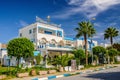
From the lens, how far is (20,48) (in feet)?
86.6

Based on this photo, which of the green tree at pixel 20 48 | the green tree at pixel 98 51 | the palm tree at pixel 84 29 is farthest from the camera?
the green tree at pixel 98 51

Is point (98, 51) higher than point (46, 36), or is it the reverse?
point (46, 36)

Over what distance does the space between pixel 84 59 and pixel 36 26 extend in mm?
17271

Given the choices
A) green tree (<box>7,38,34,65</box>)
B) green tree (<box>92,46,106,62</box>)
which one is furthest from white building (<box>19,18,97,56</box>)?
green tree (<box>7,38,34,65</box>)

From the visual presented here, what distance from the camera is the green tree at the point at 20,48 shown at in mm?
26359

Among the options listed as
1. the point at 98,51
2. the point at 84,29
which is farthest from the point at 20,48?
the point at 98,51

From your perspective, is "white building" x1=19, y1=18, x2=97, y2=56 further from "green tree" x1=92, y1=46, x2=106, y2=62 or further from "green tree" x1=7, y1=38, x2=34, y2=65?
"green tree" x1=7, y1=38, x2=34, y2=65

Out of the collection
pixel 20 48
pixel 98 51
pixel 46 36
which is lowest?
pixel 98 51

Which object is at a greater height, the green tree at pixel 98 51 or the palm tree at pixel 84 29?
the palm tree at pixel 84 29

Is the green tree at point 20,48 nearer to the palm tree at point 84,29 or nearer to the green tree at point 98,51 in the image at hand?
the palm tree at point 84,29

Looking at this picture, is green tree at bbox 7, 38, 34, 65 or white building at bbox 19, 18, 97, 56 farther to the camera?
white building at bbox 19, 18, 97, 56

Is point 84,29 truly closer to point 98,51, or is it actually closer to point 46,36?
point 98,51

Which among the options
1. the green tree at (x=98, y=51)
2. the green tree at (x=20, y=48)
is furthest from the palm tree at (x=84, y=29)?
the green tree at (x=20, y=48)

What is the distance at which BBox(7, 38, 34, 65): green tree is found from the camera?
86.5 ft
